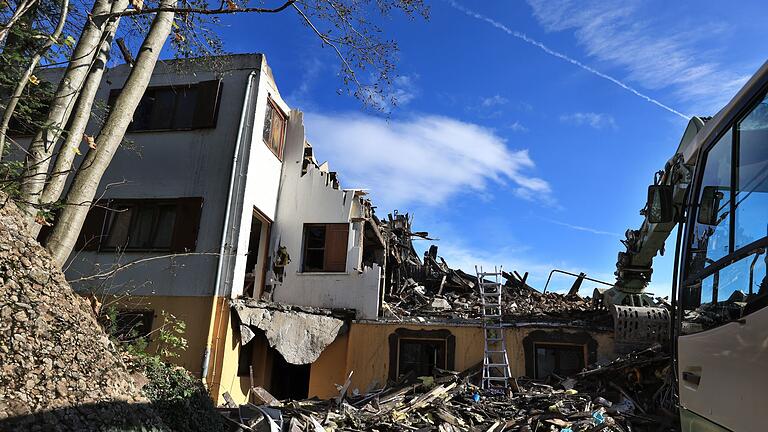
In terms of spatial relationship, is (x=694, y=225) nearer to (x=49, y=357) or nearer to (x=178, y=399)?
(x=49, y=357)

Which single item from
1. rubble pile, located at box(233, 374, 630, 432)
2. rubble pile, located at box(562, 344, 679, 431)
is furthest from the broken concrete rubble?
rubble pile, located at box(562, 344, 679, 431)

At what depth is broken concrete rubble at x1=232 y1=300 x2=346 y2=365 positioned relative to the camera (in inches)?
521

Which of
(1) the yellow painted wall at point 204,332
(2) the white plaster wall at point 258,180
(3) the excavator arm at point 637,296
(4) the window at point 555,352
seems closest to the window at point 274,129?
(2) the white plaster wall at point 258,180

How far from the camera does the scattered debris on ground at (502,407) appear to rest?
9.70m

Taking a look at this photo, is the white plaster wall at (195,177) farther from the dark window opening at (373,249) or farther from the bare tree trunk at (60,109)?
the bare tree trunk at (60,109)

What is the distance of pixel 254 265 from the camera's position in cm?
1589

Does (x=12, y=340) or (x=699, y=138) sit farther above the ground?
(x=699, y=138)

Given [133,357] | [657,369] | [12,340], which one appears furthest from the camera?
[657,369]

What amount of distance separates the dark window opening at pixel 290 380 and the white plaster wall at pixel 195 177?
408 centimetres

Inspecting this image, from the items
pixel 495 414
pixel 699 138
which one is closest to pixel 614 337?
pixel 495 414

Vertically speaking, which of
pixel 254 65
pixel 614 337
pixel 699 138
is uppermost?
pixel 254 65

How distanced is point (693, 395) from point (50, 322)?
19.7 feet

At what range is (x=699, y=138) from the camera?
4.48 m

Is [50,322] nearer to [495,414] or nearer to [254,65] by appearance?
[495,414]
